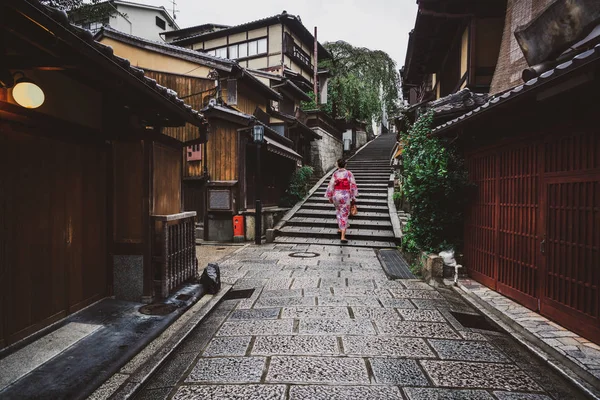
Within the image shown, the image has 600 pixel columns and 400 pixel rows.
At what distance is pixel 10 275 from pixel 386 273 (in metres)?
7.37

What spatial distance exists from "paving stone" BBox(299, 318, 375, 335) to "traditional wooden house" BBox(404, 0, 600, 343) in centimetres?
282

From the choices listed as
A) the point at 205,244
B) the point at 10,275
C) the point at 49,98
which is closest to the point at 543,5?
the point at 49,98

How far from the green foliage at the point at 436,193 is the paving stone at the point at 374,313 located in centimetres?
318

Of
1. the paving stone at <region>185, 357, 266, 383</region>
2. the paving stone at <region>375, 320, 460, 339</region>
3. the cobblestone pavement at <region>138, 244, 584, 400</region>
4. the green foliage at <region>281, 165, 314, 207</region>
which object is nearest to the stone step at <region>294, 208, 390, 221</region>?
the green foliage at <region>281, 165, 314, 207</region>

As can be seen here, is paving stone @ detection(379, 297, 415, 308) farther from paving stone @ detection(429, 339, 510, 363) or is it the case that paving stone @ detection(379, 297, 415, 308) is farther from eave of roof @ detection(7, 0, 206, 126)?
eave of roof @ detection(7, 0, 206, 126)

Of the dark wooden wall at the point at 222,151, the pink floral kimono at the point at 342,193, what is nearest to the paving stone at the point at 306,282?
the pink floral kimono at the point at 342,193

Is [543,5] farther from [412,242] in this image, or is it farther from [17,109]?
[17,109]

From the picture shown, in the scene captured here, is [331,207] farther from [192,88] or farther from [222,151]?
[192,88]

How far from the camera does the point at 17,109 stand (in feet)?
14.2

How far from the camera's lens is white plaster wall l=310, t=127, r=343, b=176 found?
26250 millimetres

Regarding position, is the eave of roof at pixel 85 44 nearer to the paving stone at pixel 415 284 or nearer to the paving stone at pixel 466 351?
the paving stone at pixel 466 351

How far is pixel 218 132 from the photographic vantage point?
47.4ft

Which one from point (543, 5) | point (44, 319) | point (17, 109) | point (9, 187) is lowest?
point (44, 319)

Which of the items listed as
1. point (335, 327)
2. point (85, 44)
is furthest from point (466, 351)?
point (85, 44)
